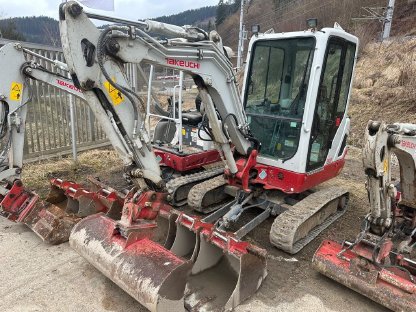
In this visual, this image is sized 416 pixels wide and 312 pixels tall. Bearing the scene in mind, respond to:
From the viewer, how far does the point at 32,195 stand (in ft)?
14.7

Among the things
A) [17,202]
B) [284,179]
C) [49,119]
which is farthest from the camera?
[49,119]

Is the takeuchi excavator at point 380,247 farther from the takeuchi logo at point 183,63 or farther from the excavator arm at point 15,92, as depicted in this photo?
the excavator arm at point 15,92

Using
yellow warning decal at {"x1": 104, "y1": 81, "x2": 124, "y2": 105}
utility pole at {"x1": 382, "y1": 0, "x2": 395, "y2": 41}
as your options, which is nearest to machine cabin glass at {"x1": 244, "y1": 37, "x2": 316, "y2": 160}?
yellow warning decal at {"x1": 104, "y1": 81, "x2": 124, "y2": 105}

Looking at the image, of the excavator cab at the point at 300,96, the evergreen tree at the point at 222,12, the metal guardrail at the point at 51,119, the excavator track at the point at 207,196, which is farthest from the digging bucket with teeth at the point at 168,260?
the evergreen tree at the point at 222,12

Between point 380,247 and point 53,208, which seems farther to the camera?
point 53,208

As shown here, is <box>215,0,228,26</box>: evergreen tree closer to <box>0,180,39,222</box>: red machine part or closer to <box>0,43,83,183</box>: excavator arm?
<box>0,43,83,183</box>: excavator arm

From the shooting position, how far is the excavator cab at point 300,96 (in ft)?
14.3

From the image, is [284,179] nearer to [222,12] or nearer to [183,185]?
[183,185]

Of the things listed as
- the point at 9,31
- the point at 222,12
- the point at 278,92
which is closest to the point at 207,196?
the point at 278,92

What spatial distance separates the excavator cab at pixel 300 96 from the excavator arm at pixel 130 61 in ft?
3.25

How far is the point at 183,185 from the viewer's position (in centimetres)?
550

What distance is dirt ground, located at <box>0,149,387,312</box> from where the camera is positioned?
10.6 ft

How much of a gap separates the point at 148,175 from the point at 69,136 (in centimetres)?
519

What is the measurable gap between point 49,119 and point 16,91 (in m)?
3.01
